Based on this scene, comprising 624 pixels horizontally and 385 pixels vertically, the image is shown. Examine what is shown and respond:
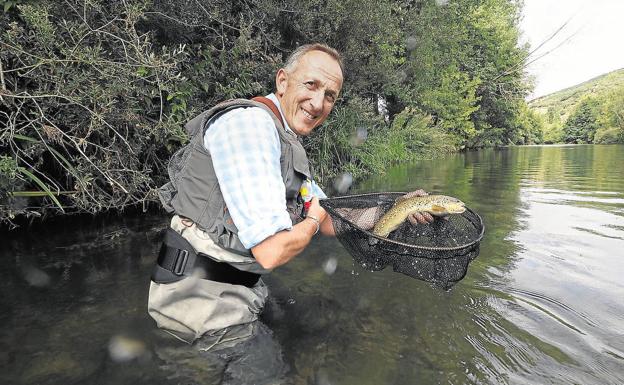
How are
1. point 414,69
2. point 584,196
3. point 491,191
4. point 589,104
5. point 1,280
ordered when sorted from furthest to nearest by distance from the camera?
→ point 589,104 < point 414,69 < point 491,191 < point 584,196 < point 1,280

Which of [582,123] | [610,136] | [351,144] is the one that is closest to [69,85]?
[351,144]

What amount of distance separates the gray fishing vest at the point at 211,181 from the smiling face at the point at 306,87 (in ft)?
0.92

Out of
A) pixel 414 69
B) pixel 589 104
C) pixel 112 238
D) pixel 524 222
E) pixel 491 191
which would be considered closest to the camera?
pixel 112 238

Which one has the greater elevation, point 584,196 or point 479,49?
point 479,49

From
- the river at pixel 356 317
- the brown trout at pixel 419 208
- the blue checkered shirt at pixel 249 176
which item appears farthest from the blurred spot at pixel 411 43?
the blue checkered shirt at pixel 249 176

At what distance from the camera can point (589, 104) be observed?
99688 millimetres

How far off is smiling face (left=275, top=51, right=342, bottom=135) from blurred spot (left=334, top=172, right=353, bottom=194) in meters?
6.86

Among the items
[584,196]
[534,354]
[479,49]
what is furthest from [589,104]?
[534,354]

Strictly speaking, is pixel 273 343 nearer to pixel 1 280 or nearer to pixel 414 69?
pixel 1 280

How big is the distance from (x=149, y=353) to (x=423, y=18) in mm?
17995

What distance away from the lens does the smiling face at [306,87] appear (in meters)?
2.58

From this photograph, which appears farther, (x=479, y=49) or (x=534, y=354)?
(x=479, y=49)

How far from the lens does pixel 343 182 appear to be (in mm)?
10773

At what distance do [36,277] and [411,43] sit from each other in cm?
1803
